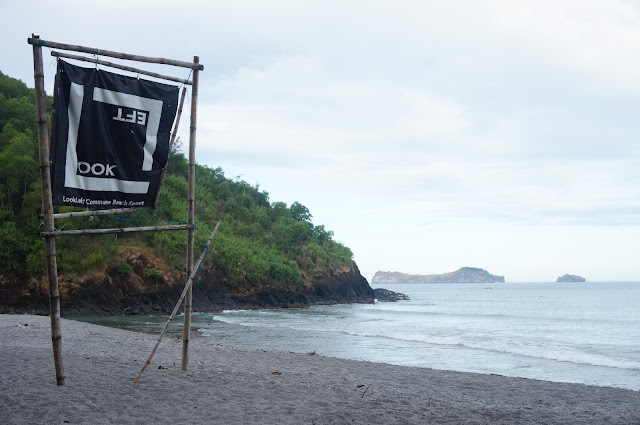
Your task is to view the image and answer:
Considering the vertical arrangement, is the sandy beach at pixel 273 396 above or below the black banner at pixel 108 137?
below

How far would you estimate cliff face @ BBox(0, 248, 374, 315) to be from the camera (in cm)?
3694

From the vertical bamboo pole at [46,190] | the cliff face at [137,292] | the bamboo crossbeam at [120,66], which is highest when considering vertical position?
the bamboo crossbeam at [120,66]

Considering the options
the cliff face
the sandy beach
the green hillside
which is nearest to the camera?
the sandy beach

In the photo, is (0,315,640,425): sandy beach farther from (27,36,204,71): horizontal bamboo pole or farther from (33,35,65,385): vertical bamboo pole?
(27,36,204,71): horizontal bamboo pole

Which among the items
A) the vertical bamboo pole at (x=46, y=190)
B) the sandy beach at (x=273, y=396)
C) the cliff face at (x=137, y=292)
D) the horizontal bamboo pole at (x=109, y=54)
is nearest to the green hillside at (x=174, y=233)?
the cliff face at (x=137, y=292)

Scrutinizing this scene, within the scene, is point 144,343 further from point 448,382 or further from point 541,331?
point 541,331

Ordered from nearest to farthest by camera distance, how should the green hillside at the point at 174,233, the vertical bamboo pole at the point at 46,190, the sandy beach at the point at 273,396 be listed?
the sandy beach at the point at 273,396
the vertical bamboo pole at the point at 46,190
the green hillside at the point at 174,233

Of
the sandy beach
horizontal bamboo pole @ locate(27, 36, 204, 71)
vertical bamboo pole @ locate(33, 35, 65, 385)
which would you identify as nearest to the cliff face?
the sandy beach

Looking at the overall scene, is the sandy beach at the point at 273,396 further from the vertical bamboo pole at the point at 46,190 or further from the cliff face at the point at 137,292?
the cliff face at the point at 137,292

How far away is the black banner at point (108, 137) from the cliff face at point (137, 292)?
106 ft

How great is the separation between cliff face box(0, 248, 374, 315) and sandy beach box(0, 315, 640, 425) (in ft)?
91.9

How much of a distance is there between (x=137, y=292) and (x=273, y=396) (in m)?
36.5

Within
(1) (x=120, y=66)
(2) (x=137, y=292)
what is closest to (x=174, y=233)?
(2) (x=137, y=292)

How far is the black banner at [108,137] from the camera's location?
7.01 meters
